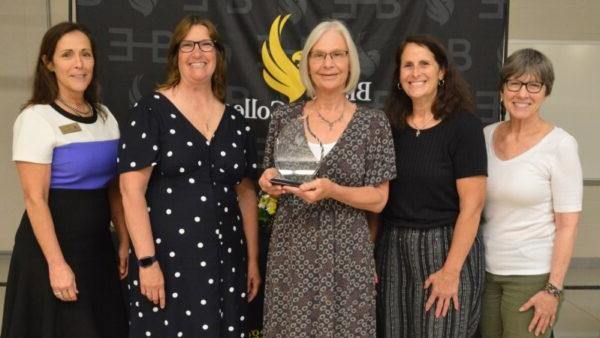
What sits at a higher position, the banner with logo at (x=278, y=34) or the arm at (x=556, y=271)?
the banner with logo at (x=278, y=34)

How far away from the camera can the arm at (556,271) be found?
2.07 m

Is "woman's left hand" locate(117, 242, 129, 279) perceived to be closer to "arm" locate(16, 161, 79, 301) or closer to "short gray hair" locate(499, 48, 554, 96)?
"arm" locate(16, 161, 79, 301)

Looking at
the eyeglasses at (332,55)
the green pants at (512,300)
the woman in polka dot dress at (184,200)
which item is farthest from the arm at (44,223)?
the green pants at (512,300)

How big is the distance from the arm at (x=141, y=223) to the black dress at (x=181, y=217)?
41 mm

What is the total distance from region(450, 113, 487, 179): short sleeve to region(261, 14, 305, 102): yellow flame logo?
121cm

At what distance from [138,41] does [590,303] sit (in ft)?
12.4

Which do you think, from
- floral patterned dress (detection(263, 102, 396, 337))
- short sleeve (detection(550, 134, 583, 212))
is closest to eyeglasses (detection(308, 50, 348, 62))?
floral patterned dress (detection(263, 102, 396, 337))

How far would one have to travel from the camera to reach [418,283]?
2.10 meters

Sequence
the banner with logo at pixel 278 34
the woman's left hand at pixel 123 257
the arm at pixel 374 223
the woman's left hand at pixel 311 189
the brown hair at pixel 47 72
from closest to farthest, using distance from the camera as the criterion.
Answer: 1. the woman's left hand at pixel 311 189
2. the brown hair at pixel 47 72
3. the arm at pixel 374 223
4. the woman's left hand at pixel 123 257
5. the banner with logo at pixel 278 34

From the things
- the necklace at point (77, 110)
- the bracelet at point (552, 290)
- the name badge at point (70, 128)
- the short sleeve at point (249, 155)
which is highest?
the necklace at point (77, 110)

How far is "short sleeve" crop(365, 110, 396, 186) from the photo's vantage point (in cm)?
200

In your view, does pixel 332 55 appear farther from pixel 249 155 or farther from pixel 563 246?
pixel 563 246

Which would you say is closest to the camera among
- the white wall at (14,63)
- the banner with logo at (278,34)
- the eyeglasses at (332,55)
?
the eyeglasses at (332,55)

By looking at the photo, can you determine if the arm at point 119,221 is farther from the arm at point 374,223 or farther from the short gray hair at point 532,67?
the short gray hair at point 532,67
